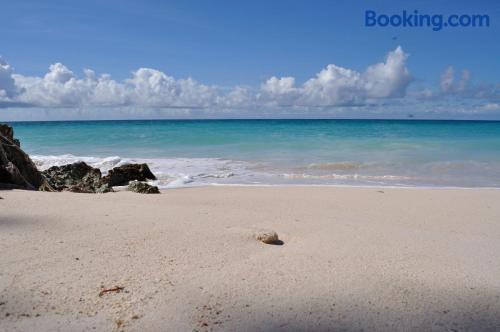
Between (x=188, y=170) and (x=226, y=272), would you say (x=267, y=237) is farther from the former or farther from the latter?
(x=188, y=170)

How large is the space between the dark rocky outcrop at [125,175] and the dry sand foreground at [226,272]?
12.0 feet

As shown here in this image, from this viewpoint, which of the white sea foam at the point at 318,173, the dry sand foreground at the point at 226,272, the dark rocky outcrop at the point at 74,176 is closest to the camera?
the dry sand foreground at the point at 226,272

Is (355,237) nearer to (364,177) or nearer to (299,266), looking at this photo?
(299,266)

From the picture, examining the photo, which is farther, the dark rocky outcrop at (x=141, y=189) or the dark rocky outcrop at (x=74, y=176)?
the dark rocky outcrop at (x=74, y=176)

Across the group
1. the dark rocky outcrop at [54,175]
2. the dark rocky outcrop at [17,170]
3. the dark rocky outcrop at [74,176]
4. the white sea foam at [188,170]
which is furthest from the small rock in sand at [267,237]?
the white sea foam at [188,170]

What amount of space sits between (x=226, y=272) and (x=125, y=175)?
20.7 ft

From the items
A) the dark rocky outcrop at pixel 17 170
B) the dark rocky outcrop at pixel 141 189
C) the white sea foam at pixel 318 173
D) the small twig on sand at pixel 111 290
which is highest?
the dark rocky outcrop at pixel 17 170

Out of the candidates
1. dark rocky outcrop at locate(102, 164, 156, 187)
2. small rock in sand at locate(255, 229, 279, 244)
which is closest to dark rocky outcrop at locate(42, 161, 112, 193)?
dark rocky outcrop at locate(102, 164, 156, 187)

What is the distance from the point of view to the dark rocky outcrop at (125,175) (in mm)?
8030

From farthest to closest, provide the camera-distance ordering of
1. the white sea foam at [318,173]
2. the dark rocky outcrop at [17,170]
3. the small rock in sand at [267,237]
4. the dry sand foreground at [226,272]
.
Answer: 1. the white sea foam at [318,173]
2. the dark rocky outcrop at [17,170]
3. the small rock in sand at [267,237]
4. the dry sand foreground at [226,272]

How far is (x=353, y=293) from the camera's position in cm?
234

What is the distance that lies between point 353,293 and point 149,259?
52.0 inches

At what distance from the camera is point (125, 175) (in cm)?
834

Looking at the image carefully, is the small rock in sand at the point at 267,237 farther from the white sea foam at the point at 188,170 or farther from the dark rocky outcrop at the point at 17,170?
the white sea foam at the point at 188,170
